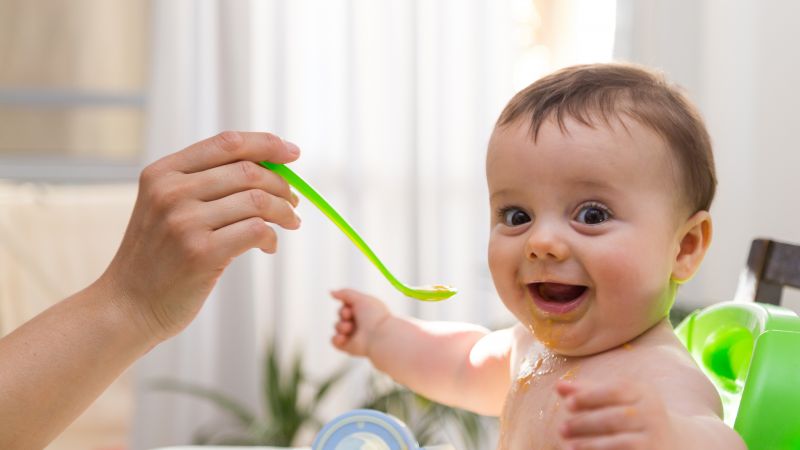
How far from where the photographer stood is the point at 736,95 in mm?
2354

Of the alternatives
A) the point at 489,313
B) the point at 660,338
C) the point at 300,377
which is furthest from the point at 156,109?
the point at 660,338

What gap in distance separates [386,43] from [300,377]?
92cm

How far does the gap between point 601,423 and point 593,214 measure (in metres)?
0.27

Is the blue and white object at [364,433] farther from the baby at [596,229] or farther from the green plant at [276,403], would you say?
the green plant at [276,403]

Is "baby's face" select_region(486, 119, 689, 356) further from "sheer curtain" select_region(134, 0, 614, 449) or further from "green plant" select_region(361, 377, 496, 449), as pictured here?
"sheer curtain" select_region(134, 0, 614, 449)

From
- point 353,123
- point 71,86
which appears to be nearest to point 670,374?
point 353,123

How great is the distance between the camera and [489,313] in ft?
8.75

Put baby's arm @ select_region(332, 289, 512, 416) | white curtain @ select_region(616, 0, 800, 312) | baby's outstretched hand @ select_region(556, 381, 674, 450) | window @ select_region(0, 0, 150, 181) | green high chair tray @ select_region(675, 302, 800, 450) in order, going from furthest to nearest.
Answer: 1. window @ select_region(0, 0, 150, 181)
2. white curtain @ select_region(616, 0, 800, 312)
3. baby's arm @ select_region(332, 289, 512, 416)
4. green high chair tray @ select_region(675, 302, 800, 450)
5. baby's outstretched hand @ select_region(556, 381, 674, 450)

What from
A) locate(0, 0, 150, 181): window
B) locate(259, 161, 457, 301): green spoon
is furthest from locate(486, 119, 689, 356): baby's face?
locate(0, 0, 150, 181): window

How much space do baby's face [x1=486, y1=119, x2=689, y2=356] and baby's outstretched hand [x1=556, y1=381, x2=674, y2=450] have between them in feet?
0.70

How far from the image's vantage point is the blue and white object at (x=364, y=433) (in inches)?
32.8

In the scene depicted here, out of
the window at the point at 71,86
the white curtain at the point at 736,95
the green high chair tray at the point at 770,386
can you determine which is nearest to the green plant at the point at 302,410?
the white curtain at the point at 736,95

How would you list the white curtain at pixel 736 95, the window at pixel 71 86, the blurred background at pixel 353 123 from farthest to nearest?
the window at pixel 71 86
the blurred background at pixel 353 123
the white curtain at pixel 736 95

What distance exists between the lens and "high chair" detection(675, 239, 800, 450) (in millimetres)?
730
